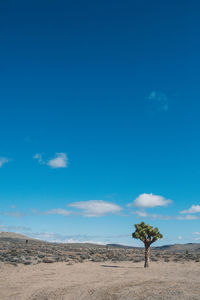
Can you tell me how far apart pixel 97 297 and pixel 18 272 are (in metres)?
15.1

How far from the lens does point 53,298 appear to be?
1706 cm

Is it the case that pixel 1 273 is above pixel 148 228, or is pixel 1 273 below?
below

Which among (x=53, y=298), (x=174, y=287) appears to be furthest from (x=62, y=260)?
(x=174, y=287)

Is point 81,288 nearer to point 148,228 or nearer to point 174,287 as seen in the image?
point 174,287

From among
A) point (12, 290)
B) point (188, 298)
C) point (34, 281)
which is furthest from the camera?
point (34, 281)

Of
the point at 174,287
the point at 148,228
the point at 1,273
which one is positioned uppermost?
the point at 148,228

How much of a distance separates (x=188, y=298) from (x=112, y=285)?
726 centimetres

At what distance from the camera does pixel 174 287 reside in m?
16.8

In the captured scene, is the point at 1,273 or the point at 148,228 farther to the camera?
the point at 148,228

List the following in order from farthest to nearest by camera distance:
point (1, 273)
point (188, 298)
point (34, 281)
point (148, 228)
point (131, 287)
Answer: point (148, 228) < point (1, 273) < point (34, 281) < point (131, 287) < point (188, 298)

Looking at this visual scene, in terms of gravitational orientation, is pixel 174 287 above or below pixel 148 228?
below

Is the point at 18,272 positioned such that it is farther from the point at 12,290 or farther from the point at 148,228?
the point at 148,228

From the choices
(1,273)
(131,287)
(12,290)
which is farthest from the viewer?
(1,273)

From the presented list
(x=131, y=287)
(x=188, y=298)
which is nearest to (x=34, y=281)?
(x=131, y=287)
